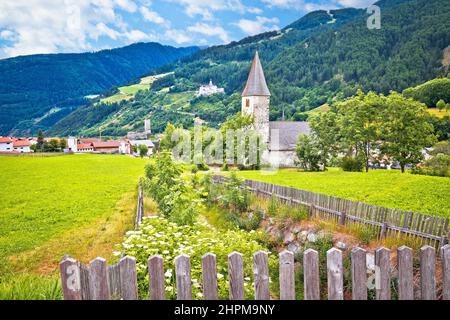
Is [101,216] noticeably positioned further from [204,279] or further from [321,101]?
[321,101]

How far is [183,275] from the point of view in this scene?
382cm

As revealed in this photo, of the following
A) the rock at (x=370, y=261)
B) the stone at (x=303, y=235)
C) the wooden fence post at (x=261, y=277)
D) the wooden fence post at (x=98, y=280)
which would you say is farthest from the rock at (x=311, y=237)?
the wooden fence post at (x=98, y=280)

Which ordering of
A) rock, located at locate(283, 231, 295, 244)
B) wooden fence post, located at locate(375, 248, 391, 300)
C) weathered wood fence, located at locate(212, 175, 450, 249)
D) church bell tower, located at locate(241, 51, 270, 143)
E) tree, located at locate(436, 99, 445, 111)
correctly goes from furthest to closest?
1. tree, located at locate(436, 99, 445, 111)
2. church bell tower, located at locate(241, 51, 270, 143)
3. rock, located at locate(283, 231, 295, 244)
4. weathered wood fence, located at locate(212, 175, 450, 249)
5. wooden fence post, located at locate(375, 248, 391, 300)

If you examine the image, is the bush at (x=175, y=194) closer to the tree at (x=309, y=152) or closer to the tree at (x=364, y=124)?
the tree at (x=364, y=124)

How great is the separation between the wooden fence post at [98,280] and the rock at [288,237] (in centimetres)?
1294

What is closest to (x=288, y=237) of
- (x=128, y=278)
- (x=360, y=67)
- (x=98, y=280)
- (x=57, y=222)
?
(x=57, y=222)

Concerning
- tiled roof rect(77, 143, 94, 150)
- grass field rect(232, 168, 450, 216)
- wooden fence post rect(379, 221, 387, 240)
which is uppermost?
tiled roof rect(77, 143, 94, 150)

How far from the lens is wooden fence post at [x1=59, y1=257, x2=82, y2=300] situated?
373 cm

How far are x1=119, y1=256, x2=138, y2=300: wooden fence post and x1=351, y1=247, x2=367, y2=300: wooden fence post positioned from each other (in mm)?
2340

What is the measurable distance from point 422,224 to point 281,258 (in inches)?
368

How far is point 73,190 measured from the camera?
97.7ft

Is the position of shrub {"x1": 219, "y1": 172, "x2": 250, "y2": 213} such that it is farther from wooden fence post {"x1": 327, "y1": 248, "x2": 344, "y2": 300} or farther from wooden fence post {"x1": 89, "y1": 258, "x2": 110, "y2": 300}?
wooden fence post {"x1": 89, "y1": 258, "x2": 110, "y2": 300}

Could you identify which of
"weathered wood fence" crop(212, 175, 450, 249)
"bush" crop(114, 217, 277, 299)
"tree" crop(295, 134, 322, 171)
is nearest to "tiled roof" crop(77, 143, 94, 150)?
"tree" crop(295, 134, 322, 171)

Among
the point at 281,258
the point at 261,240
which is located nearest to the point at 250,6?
the point at 261,240
